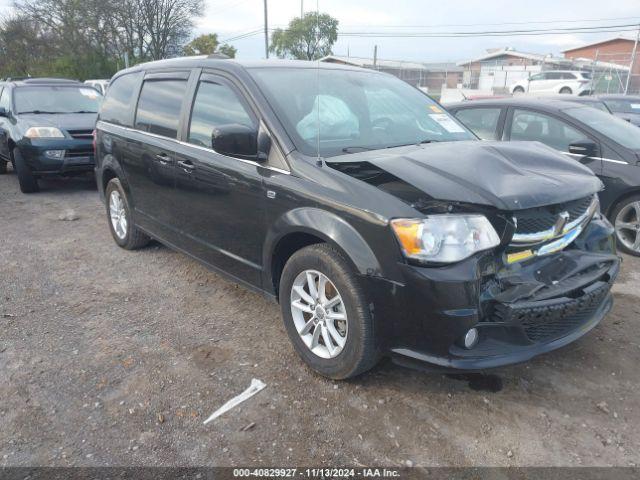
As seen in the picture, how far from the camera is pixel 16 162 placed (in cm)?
812

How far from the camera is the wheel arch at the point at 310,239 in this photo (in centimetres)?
256

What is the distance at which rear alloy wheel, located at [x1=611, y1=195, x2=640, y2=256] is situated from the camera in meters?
5.00

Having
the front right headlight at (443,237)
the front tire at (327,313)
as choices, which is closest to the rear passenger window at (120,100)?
the front tire at (327,313)

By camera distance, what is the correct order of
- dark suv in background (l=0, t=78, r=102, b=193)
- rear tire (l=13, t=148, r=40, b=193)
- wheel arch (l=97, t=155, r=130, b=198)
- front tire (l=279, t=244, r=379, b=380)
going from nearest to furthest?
front tire (l=279, t=244, r=379, b=380)
wheel arch (l=97, t=155, r=130, b=198)
dark suv in background (l=0, t=78, r=102, b=193)
rear tire (l=13, t=148, r=40, b=193)

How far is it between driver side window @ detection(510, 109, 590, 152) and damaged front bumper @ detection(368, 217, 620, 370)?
3.16 m

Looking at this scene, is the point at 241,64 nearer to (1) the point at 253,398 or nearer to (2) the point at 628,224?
(1) the point at 253,398

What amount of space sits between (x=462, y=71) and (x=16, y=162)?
1173 inches

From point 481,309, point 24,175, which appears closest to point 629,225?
point 481,309

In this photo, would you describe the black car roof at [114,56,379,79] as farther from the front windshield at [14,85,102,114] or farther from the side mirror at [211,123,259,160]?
the front windshield at [14,85,102,114]

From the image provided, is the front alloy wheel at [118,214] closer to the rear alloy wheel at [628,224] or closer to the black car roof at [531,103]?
→ the black car roof at [531,103]

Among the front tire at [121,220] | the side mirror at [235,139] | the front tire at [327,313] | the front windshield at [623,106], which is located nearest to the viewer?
the front tire at [327,313]

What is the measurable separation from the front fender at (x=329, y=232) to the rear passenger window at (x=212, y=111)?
74 centimetres

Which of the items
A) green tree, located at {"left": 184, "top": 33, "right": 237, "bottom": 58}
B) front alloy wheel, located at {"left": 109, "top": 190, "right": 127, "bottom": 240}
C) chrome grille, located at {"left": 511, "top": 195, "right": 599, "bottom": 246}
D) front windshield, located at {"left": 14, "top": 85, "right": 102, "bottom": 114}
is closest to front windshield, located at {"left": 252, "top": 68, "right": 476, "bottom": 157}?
chrome grille, located at {"left": 511, "top": 195, "right": 599, "bottom": 246}

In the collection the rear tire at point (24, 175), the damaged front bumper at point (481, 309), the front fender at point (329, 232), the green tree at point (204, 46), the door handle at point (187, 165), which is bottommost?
the rear tire at point (24, 175)
